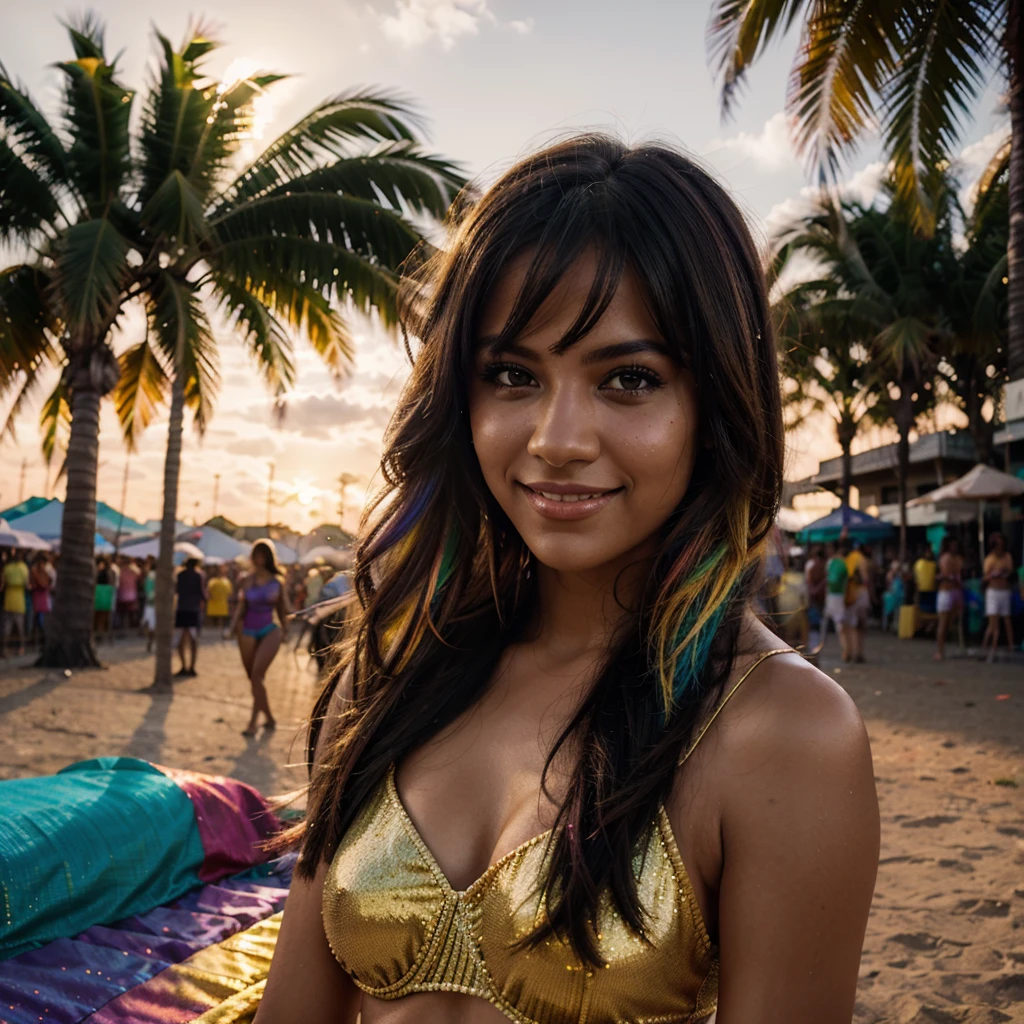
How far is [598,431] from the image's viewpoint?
1327 millimetres

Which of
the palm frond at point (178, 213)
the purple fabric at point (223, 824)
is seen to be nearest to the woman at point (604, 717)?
the purple fabric at point (223, 824)

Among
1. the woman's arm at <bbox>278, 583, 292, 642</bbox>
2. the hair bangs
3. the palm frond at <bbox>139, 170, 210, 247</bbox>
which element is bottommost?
the woman's arm at <bbox>278, 583, 292, 642</bbox>

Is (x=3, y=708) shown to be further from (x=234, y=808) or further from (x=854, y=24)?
(x=854, y=24)

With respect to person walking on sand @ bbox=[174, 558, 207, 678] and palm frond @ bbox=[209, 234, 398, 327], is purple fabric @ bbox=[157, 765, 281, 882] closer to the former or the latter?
palm frond @ bbox=[209, 234, 398, 327]

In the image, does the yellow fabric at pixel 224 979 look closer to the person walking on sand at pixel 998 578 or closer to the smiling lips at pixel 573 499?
the smiling lips at pixel 573 499

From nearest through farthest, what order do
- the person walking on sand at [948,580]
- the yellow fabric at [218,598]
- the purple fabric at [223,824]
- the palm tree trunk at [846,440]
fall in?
the purple fabric at [223,824], the person walking on sand at [948,580], the yellow fabric at [218,598], the palm tree trunk at [846,440]

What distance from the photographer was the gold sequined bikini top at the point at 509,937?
1.21 meters

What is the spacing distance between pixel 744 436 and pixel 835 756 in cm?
49

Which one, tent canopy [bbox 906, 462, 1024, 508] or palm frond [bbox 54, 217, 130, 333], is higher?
palm frond [bbox 54, 217, 130, 333]

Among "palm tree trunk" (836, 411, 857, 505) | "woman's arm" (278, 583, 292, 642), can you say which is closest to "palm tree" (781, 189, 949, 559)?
"palm tree trunk" (836, 411, 857, 505)

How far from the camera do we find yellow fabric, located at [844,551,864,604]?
12.4 m

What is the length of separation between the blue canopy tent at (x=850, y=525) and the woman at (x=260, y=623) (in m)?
15.9

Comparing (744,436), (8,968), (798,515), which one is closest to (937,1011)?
(744,436)

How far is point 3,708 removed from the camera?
340 inches
